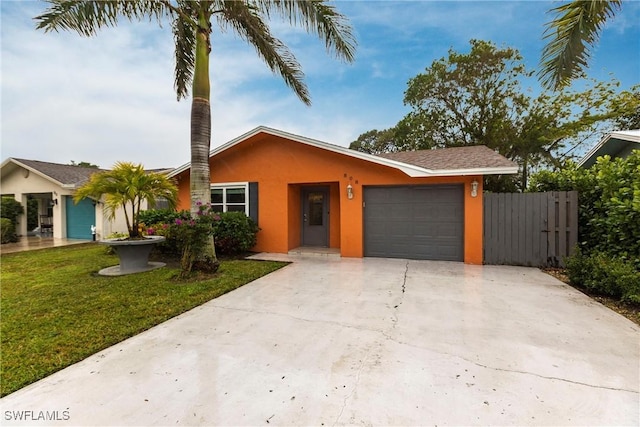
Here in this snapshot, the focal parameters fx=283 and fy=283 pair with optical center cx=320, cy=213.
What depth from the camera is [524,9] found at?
7852 millimetres

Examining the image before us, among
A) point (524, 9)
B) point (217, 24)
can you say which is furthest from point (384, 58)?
point (217, 24)

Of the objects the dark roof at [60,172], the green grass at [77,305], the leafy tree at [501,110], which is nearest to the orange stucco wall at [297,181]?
the green grass at [77,305]

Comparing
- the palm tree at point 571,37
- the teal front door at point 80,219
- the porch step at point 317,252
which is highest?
the palm tree at point 571,37

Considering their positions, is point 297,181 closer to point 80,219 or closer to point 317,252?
point 317,252

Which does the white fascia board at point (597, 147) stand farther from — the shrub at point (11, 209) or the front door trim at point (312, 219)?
the shrub at point (11, 209)

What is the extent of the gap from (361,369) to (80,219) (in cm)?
1669

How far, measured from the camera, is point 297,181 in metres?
9.27

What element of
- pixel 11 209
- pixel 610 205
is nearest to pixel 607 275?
pixel 610 205

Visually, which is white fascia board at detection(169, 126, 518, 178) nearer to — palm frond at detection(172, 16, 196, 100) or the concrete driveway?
palm frond at detection(172, 16, 196, 100)

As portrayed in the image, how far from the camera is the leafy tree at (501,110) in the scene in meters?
17.2

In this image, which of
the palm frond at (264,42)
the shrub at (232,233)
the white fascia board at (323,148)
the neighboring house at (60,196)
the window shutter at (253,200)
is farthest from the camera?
the neighboring house at (60,196)

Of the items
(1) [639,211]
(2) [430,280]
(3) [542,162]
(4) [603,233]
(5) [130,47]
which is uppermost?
(5) [130,47]

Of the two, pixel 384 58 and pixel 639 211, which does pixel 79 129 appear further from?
pixel 639 211

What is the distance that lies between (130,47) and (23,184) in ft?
39.3
